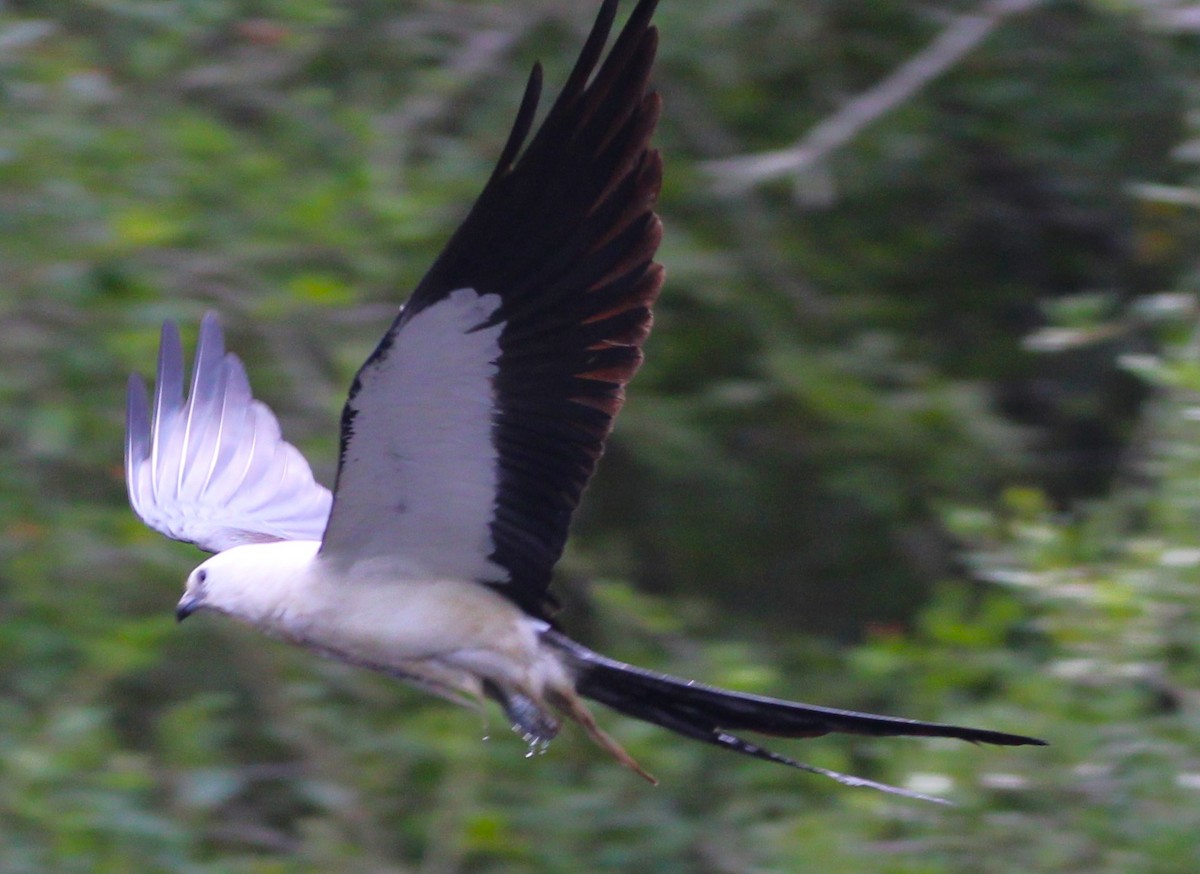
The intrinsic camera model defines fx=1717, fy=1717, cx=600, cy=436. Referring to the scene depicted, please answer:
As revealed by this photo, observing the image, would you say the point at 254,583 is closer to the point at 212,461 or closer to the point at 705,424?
the point at 212,461

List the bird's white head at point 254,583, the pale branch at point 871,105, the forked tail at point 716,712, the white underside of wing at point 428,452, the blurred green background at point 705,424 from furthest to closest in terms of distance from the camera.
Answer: the pale branch at point 871,105 < the blurred green background at point 705,424 < the bird's white head at point 254,583 < the forked tail at point 716,712 < the white underside of wing at point 428,452

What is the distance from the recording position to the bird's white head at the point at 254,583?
12.2 feet

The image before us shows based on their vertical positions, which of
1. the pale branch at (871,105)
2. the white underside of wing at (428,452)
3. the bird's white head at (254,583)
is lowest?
the bird's white head at (254,583)

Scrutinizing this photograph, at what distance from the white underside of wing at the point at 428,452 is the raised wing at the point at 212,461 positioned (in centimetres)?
81

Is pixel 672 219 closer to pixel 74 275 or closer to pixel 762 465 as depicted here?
pixel 762 465

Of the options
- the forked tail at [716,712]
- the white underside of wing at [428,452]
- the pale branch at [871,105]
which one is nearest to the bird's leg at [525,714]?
the forked tail at [716,712]

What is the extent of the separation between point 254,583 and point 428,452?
59 centimetres

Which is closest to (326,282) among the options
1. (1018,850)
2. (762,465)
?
(762,465)

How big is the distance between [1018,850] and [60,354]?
290cm

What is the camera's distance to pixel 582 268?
3.17m

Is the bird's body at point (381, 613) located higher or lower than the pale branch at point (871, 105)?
lower

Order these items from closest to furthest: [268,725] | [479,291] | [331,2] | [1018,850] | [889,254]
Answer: [479,291]
[1018,850]
[268,725]
[331,2]
[889,254]

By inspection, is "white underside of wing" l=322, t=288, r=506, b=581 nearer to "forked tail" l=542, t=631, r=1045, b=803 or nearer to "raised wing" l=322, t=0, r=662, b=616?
"raised wing" l=322, t=0, r=662, b=616

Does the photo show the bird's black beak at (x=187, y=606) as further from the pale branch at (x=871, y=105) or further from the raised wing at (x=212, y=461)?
the pale branch at (x=871, y=105)
